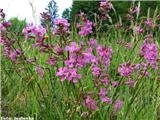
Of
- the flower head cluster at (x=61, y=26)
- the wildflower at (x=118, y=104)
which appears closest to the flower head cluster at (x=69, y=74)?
the flower head cluster at (x=61, y=26)

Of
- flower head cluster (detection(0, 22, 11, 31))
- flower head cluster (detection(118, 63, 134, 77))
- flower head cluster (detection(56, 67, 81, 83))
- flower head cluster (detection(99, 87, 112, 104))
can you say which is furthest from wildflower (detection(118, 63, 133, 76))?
flower head cluster (detection(0, 22, 11, 31))

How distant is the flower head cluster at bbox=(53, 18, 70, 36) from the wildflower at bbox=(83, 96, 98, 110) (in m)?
0.42

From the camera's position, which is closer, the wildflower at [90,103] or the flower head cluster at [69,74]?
the flower head cluster at [69,74]

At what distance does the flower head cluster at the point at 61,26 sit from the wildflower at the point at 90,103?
1.38 ft

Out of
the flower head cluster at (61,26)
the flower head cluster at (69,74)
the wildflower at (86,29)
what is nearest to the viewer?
the flower head cluster at (69,74)

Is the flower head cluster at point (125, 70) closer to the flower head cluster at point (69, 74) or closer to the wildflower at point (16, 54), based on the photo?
the flower head cluster at point (69, 74)

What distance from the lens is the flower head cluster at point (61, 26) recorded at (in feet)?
8.14

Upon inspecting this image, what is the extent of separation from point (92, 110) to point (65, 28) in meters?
0.55

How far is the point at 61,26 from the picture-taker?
250 centimetres

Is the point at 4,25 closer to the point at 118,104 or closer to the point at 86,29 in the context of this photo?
the point at 86,29

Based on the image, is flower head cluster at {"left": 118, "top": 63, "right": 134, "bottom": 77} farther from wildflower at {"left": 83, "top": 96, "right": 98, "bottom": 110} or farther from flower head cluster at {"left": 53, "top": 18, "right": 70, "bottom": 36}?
flower head cluster at {"left": 53, "top": 18, "right": 70, "bottom": 36}

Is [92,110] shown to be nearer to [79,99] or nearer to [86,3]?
[79,99]

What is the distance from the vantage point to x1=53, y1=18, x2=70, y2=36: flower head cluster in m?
2.48

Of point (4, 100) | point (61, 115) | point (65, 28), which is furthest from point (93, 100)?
point (4, 100)
